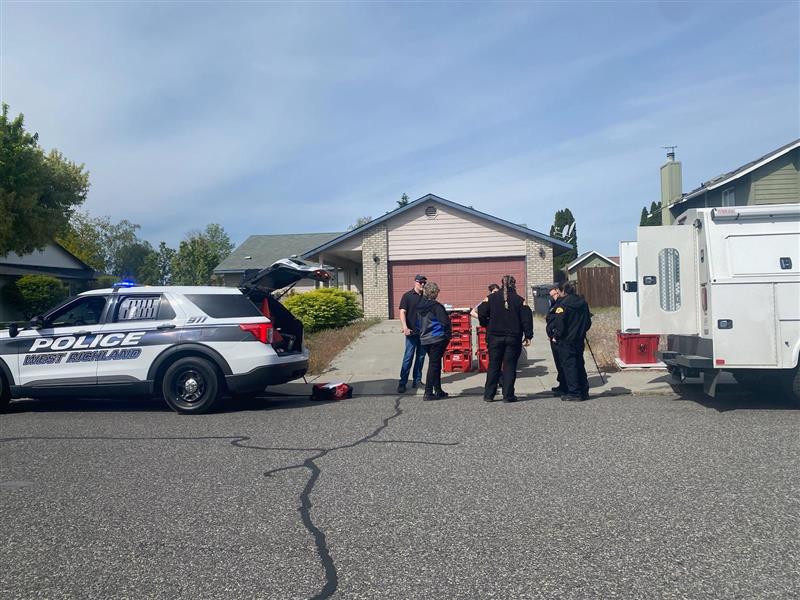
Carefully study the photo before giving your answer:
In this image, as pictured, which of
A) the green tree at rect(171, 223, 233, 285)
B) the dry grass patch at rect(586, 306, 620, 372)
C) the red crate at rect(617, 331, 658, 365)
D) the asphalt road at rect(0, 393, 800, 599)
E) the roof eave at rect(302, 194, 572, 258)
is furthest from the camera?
the green tree at rect(171, 223, 233, 285)

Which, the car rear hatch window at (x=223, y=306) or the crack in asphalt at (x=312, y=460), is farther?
the car rear hatch window at (x=223, y=306)

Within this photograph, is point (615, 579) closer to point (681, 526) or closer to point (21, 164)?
point (681, 526)

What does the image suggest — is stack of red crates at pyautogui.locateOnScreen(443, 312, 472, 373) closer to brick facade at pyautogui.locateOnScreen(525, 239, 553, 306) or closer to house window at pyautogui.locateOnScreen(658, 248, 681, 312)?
house window at pyautogui.locateOnScreen(658, 248, 681, 312)

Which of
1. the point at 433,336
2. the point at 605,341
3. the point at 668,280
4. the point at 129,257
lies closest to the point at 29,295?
the point at 605,341

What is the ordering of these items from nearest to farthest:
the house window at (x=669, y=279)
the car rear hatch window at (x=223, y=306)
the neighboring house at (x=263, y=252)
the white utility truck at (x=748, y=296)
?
1. the white utility truck at (x=748, y=296)
2. the house window at (x=669, y=279)
3. the car rear hatch window at (x=223, y=306)
4. the neighboring house at (x=263, y=252)

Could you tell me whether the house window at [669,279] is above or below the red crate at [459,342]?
above

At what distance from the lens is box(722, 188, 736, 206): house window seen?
26469 mm

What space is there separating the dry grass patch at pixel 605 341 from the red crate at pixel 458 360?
7.46ft

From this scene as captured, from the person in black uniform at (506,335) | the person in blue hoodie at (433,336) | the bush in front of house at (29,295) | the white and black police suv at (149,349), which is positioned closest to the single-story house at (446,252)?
the bush in front of house at (29,295)

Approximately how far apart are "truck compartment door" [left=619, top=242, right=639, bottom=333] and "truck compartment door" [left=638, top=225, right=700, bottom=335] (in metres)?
2.71

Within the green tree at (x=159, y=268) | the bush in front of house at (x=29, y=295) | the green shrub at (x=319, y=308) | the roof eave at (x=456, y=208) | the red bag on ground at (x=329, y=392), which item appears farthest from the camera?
the green tree at (x=159, y=268)

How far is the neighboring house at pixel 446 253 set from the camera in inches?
980

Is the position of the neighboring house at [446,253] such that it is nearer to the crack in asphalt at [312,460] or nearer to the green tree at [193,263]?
the crack in asphalt at [312,460]

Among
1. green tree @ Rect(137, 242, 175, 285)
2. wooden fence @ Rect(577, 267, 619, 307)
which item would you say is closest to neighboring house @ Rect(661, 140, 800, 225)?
wooden fence @ Rect(577, 267, 619, 307)
